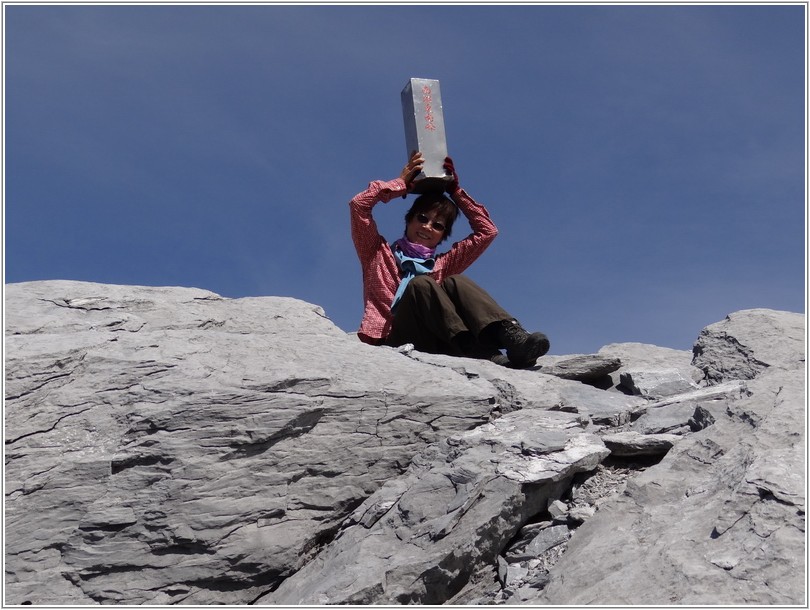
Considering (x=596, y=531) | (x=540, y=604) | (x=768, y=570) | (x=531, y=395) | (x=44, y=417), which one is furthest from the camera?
(x=531, y=395)

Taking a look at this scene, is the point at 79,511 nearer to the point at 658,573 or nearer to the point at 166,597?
the point at 166,597

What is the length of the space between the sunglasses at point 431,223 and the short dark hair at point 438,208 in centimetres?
4

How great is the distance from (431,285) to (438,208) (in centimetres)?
117

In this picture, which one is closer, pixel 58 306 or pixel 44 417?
pixel 44 417

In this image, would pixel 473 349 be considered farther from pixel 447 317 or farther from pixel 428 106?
pixel 428 106

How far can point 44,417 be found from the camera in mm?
5762

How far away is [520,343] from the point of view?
7469mm

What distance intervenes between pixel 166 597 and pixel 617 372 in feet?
14.5

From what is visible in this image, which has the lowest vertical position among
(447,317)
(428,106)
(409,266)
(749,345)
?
(749,345)

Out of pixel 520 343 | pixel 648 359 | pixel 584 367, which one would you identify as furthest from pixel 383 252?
pixel 648 359

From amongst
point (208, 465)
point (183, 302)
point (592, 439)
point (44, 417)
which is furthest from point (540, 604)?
point (183, 302)

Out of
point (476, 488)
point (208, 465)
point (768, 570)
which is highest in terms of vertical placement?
point (208, 465)

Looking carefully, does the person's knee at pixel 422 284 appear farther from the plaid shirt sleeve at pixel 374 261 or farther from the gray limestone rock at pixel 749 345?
the gray limestone rock at pixel 749 345

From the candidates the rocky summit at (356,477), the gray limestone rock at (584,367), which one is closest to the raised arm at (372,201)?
the rocky summit at (356,477)
